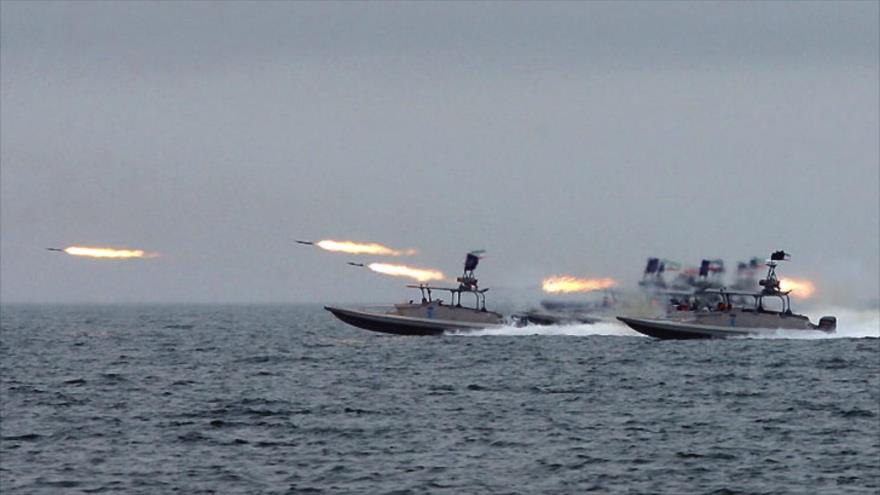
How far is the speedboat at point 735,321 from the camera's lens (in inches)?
5418

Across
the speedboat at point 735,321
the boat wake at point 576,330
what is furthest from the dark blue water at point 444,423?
the boat wake at point 576,330

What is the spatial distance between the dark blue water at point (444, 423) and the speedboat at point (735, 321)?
1198 cm

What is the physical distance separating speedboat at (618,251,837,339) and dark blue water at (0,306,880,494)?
1198 centimetres

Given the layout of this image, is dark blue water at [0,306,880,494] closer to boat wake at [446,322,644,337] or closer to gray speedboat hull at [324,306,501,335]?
gray speedboat hull at [324,306,501,335]

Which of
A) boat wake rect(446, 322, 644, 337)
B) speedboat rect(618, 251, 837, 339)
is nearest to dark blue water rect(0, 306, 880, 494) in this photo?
speedboat rect(618, 251, 837, 339)

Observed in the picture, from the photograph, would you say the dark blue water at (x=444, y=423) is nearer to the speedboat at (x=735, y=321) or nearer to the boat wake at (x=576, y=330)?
the speedboat at (x=735, y=321)

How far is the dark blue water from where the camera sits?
51094 millimetres

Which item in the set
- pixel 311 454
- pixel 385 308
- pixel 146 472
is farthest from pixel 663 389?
pixel 385 308

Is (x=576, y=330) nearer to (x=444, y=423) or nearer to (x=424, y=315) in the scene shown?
(x=424, y=315)

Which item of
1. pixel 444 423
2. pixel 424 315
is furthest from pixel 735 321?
pixel 444 423

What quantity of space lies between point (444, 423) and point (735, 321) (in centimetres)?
7413

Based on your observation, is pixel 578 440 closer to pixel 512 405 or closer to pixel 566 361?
pixel 512 405

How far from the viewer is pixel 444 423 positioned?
223 ft

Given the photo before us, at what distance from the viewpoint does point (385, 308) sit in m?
150
